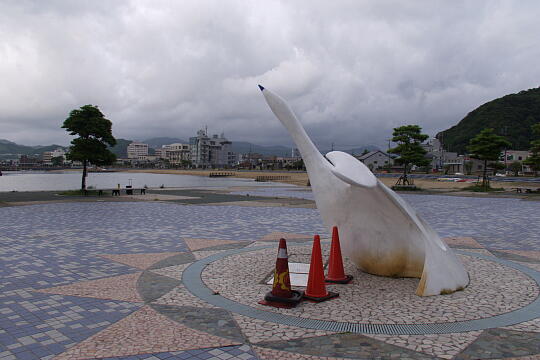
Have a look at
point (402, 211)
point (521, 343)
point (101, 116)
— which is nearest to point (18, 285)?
point (402, 211)

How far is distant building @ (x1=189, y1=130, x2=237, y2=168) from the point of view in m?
167

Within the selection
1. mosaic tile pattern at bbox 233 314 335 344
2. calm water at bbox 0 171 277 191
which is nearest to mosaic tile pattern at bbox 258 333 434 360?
mosaic tile pattern at bbox 233 314 335 344

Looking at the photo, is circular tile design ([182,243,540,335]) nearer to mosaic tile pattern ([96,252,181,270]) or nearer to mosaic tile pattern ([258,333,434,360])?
mosaic tile pattern ([258,333,434,360])

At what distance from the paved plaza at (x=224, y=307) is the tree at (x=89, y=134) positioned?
17.6m

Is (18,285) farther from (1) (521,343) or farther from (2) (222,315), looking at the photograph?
(1) (521,343)

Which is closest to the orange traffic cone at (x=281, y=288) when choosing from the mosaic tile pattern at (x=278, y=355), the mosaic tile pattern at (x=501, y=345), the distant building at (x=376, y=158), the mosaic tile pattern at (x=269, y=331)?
the mosaic tile pattern at (x=269, y=331)

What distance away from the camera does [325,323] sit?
5.59 m

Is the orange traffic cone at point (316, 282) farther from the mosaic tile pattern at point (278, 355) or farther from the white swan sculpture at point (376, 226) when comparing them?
the mosaic tile pattern at point (278, 355)

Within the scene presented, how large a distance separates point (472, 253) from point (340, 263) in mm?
4884

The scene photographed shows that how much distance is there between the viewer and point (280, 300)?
6.27m

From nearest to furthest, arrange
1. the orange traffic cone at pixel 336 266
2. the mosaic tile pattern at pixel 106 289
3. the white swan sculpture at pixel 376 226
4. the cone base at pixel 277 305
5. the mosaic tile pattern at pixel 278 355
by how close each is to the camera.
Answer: the mosaic tile pattern at pixel 278 355
the cone base at pixel 277 305
the mosaic tile pattern at pixel 106 289
the white swan sculpture at pixel 376 226
the orange traffic cone at pixel 336 266

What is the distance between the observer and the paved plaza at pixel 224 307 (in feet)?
15.8

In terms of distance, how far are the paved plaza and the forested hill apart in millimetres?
84329

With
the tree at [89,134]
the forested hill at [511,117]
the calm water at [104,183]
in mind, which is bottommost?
the calm water at [104,183]
